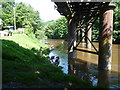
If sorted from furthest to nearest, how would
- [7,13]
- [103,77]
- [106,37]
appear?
[7,13] → [106,37] → [103,77]

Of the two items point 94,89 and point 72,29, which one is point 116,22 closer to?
point 72,29

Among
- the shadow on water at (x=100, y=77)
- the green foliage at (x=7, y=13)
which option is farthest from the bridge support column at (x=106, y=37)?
the green foliage at (x=7, y=13)

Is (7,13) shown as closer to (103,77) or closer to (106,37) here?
(106,37)

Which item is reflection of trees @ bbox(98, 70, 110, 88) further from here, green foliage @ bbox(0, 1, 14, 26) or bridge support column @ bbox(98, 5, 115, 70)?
green foliage @ bbox(0, 1, 14, 26)

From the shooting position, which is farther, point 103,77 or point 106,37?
point 106,37

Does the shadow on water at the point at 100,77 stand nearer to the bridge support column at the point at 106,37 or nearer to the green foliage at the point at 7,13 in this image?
the bridge support column at the point at 106,37

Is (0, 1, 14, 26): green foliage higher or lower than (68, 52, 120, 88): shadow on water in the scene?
higher

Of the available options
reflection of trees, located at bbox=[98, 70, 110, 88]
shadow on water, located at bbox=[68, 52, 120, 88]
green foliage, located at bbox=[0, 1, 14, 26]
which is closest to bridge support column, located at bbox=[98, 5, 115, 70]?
reflection of trees, located at bbox=[98, 70, 110, 88]

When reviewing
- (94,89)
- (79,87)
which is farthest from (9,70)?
(94,89)

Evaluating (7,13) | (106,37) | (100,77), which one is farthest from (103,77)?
(7,13)

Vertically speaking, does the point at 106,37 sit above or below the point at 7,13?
below

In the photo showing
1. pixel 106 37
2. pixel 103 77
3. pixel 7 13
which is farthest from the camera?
pixel 7 13

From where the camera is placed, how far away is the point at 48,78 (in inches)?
248

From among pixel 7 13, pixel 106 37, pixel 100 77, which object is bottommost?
pixel 100 77
